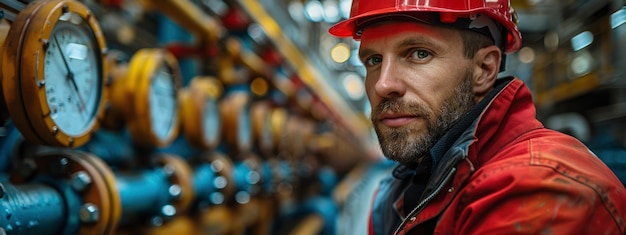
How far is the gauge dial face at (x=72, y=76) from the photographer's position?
44.3 inches

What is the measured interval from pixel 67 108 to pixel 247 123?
1775 millimetres

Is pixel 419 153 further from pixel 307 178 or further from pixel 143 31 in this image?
pixel 307 178

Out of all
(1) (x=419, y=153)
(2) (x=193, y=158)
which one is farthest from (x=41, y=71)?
(2) (x=193, y=158)

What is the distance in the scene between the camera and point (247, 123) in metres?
2.95

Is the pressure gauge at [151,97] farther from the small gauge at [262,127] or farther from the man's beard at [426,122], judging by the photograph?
the small gauge at [262,127]

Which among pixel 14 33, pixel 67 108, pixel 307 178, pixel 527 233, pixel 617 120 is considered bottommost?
pixel 307 178

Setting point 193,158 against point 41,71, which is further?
point 193,158

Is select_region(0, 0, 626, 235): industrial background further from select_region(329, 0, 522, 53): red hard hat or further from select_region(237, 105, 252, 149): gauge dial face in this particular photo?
select_region(329, 0, 522, 53): red hard hat

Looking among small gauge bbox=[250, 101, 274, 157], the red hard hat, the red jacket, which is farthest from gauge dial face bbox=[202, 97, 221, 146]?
the red jacket

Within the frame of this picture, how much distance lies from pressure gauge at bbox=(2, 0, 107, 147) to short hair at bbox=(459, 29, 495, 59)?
0.85 meters

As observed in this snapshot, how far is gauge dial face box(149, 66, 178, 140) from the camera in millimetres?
1727

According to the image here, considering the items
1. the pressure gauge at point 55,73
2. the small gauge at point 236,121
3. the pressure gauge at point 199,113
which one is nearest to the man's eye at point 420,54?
the pressure gauge at point 55,73

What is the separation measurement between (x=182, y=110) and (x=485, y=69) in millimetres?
1320

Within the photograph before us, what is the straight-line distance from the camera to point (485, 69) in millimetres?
1188
